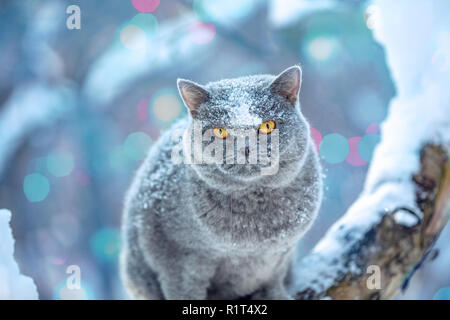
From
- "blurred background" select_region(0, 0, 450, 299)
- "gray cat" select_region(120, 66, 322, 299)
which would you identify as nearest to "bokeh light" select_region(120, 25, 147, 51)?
"blurred background" select_region(0, 0, 450, 299)

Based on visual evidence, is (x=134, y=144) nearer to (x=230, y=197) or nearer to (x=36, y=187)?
(x=36, y=187)

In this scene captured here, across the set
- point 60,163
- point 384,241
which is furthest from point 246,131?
point 60,163

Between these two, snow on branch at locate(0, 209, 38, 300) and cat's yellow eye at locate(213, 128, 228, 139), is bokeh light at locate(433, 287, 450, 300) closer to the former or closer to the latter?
cat's yellow eye at locate(213, 128, 228, 139)

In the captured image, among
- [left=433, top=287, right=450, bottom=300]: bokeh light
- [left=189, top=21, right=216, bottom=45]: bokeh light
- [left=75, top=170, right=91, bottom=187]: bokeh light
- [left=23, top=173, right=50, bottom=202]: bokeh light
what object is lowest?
[left=433, top=287, right=450, bottom=300]: bokeh light

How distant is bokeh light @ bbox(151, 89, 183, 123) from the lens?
201cm

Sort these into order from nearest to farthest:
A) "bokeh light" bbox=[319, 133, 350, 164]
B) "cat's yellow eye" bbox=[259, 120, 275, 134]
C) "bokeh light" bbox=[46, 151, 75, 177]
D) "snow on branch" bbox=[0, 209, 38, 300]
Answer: "cat's yellow eye" bbox=[259, 120, 275, 134], "snow on branch" bbox=[0, 209, 38, 300], "bokeh light" bbox=[319, 133, 350, 164], "bokeh light" bbox=[46, 151, 75, 177]

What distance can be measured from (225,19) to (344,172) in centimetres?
99

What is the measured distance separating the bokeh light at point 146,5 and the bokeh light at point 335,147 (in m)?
1.07

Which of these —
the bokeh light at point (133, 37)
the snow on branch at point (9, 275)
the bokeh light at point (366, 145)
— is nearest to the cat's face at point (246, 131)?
the snow on branch at point (9, 275)

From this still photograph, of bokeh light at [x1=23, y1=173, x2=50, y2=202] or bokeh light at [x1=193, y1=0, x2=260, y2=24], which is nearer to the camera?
bokeh light at [x1=23, y1=173, x2=50, y2=202]

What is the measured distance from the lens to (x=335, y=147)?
5.52 ft

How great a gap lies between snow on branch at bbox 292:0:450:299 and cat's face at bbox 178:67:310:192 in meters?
0.32

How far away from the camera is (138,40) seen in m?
2.00

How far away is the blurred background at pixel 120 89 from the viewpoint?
1667 mm
